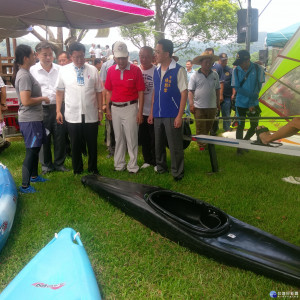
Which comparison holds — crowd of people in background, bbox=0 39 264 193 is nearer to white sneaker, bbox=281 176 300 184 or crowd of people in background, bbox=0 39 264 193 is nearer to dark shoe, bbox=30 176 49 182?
dark shoe, bbox=30 176 49 182

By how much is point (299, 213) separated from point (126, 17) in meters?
3.96

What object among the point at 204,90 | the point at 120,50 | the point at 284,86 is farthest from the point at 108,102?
the point at 284,86

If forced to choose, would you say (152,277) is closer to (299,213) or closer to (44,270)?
(44,270)

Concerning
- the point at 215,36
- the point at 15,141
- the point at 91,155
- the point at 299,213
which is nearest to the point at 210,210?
the point at 299,213

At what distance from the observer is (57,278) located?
2068 millimetres

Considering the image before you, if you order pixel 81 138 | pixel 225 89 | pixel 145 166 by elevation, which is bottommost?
pixel 145 166

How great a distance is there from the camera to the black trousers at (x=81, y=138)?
4402 mm

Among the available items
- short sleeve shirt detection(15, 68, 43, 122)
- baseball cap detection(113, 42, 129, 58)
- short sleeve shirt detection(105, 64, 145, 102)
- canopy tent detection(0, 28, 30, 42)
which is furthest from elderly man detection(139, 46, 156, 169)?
canopy tent detection(0, 28, 30, 42)

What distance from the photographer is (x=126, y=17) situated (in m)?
4.81

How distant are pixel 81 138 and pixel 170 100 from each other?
5.00ft

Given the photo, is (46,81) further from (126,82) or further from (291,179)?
(291,179)

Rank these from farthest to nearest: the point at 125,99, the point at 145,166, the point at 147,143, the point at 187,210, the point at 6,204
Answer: the point at 147,143, the point at 145,166, the point at 125,99, the point at 187,210, the point at 6,204

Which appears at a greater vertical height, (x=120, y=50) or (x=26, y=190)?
(x=120, y=50)

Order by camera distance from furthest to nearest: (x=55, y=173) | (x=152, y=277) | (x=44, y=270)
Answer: (x=55, y=173) < (x=152, y=277) < (x=44, y=270)
